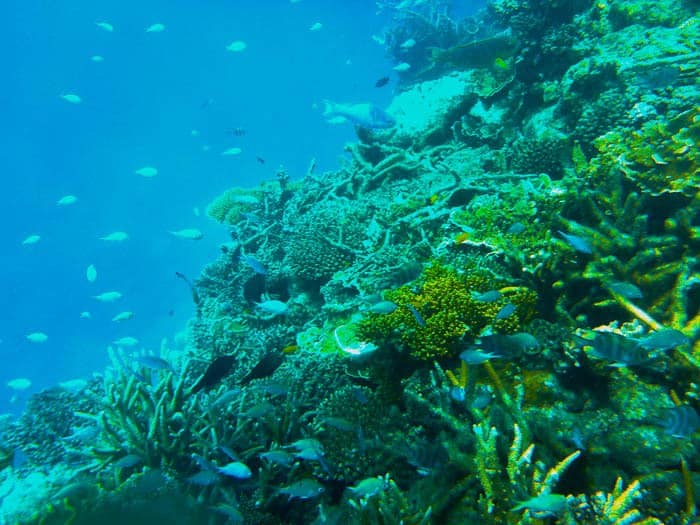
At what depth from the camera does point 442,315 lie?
4.07 m

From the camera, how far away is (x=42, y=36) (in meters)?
86.4

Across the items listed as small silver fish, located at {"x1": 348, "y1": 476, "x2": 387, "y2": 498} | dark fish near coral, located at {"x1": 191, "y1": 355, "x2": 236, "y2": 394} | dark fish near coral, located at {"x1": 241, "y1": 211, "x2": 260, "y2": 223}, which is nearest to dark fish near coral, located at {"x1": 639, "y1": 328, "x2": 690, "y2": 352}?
small silver fish, located at {"x1": 348, "y1": 476, "x2": 387, "y2": 498}

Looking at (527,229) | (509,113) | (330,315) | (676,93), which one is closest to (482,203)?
(527,229)

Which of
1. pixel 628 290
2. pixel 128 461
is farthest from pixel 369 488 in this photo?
pixel 628 290

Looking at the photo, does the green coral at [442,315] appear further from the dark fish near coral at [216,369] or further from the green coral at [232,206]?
the green coral at [232,206]

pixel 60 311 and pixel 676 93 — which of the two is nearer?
pixel 676 93

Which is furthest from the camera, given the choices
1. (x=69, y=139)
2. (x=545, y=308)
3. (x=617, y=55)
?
(x=69, y=139)

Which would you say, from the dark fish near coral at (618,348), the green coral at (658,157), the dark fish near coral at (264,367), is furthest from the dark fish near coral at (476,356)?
the green coral at (658,157)

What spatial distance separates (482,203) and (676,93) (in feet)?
11.1

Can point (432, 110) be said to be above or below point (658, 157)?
above

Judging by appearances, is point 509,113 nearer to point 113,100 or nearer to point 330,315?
point 330,315

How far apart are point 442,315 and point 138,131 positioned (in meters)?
104

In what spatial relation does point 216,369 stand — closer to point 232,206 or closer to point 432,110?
point 232,206

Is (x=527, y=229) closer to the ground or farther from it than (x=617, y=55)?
closer to the ground
